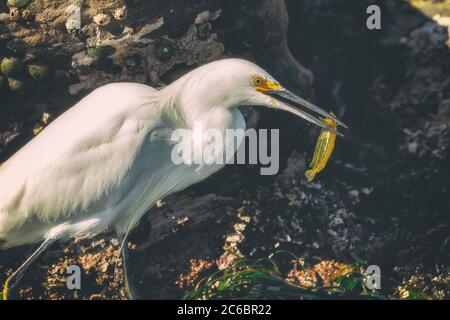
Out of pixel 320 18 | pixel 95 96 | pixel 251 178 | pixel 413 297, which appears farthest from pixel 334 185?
pixel 95 96

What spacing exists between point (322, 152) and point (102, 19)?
36.6 inches

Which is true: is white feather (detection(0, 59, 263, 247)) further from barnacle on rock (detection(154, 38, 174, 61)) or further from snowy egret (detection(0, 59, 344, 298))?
barnacle on rock (detection(154, 38, 174, 61))

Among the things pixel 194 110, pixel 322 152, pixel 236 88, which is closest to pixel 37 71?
pixel 194 110

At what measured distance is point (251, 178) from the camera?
2.60 meters

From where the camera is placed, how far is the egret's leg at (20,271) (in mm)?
2295

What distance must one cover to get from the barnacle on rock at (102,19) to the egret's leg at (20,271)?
0.77 metres

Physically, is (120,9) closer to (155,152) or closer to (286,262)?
(155,152)

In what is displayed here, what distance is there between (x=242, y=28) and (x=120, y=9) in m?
0.46

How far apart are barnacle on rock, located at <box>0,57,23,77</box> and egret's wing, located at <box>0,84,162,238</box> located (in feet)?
1.03

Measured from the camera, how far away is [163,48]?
2.42m

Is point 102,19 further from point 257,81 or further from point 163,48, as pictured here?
point 257,81

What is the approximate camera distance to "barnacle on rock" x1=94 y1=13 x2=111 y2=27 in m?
2.33

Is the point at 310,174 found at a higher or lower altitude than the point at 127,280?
higher

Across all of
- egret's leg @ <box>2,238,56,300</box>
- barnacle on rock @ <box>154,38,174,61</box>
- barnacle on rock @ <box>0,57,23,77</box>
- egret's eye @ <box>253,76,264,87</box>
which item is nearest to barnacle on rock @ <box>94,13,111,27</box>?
barnacle on rock @ <box>154,38,174,61</box>
